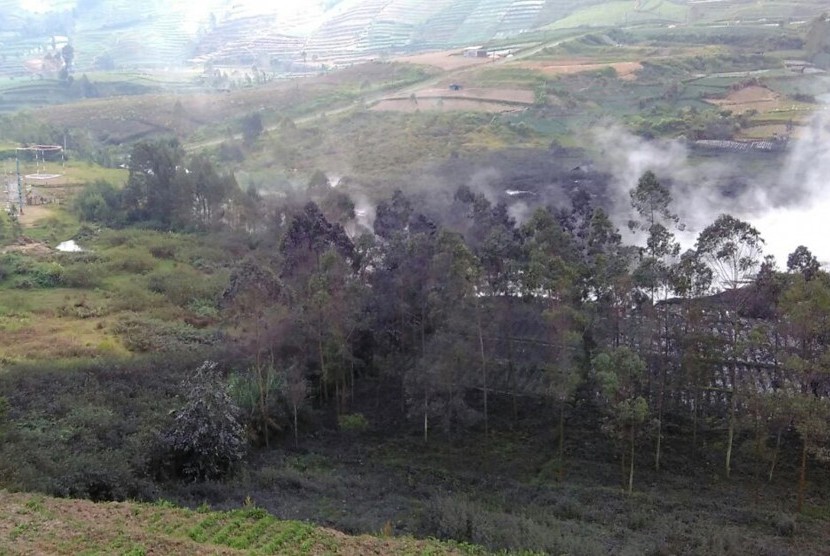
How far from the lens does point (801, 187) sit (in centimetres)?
4706

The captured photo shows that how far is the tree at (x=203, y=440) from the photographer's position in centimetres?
1888

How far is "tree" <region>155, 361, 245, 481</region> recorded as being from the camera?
18.9 m

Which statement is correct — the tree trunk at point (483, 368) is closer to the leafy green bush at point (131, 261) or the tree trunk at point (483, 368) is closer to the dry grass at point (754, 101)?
the leafy green bush at point (131, 261)

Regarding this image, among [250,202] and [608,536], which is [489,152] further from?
[608,536]

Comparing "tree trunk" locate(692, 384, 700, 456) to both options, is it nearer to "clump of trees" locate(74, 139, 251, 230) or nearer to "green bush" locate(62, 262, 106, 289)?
"green bush" locate(62, 262, 106, 289)

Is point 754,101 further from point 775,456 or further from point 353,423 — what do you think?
point 353,423

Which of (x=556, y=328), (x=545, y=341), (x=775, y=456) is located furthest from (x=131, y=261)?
(x=775, y=456)

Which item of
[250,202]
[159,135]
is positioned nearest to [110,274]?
[250,202]

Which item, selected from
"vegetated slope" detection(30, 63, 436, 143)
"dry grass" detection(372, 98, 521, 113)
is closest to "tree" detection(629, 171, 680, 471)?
"dry grass" detection(372, 98, 521, 113)

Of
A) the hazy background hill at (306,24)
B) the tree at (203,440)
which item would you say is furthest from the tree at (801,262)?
the hazy background hill at (306,24)

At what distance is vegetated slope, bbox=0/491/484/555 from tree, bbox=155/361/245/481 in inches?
137

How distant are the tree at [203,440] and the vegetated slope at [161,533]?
3.48 metres

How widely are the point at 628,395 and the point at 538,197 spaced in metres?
28.8

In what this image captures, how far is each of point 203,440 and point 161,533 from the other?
544 centimetres
